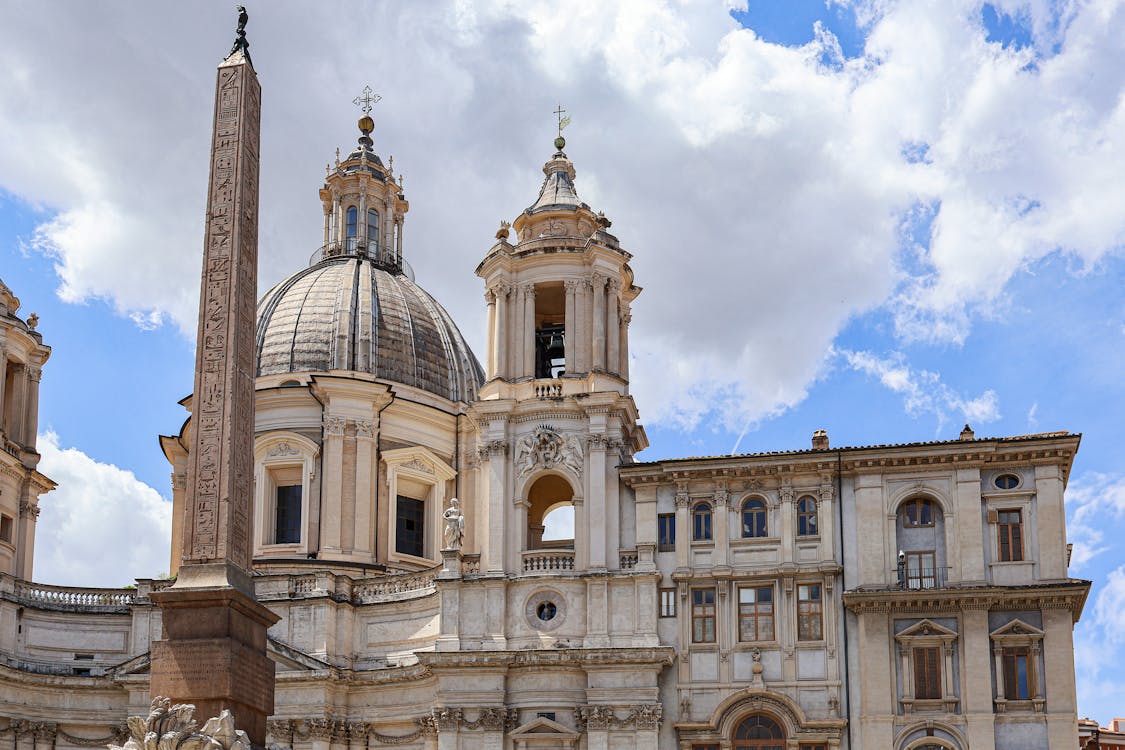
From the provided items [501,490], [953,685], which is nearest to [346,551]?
[501,490]

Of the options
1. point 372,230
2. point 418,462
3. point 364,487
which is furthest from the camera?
point 372,230

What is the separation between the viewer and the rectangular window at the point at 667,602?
45.0 m

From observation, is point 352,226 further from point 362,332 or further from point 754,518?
point 754,518

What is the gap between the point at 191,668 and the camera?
25.5 metres

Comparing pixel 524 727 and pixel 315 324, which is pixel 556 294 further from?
pixel 524 727

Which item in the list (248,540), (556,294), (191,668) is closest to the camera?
(191,668)

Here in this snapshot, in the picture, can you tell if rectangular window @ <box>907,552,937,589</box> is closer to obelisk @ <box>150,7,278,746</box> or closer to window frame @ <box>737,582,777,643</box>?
window frame @ <box>737,582,777,643</box>

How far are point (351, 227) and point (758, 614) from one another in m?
25.3

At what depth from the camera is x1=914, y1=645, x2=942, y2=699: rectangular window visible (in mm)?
43000

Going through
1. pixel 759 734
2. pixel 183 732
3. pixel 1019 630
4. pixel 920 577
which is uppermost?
pixel 920 577

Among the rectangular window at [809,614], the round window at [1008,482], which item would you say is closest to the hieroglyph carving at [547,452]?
the rectangular window at [809,614]

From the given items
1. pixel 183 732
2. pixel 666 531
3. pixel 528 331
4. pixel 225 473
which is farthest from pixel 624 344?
pixel 183 732

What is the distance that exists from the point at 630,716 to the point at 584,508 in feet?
19.7

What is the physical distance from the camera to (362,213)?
6191cm
